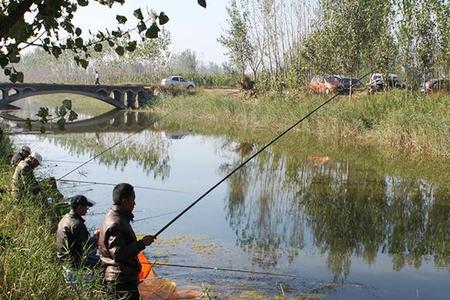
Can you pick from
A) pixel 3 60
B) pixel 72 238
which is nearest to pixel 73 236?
pixel 72 238

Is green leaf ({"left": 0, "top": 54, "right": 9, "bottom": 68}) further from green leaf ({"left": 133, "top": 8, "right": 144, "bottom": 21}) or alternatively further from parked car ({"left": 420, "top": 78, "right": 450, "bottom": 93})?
parked car ({"left": 420, "top": 78, "right": 450, "bottom": 93})

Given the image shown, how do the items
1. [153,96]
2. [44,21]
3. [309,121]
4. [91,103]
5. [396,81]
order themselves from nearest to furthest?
1. [44,21]
2. [309,121]
3. [396,81]
4. [153,96]
5. [91,103]

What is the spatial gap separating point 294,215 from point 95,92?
125 feet

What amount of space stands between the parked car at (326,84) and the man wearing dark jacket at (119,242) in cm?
2574

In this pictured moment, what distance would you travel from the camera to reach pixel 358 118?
2323 cm

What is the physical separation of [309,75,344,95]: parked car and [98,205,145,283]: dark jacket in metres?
25.8

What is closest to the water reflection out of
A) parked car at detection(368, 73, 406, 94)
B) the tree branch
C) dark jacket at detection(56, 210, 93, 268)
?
dark jacket at detection(56, 210, 93, 268)

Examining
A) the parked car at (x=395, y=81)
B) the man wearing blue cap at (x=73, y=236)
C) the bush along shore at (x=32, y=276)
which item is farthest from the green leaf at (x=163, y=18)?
the parked car at (x=395, y=81)

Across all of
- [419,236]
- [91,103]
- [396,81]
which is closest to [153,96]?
[91,103]

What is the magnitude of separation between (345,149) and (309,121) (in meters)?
4.49

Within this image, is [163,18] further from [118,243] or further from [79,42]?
[118,243]

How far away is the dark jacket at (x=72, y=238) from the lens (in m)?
5.74

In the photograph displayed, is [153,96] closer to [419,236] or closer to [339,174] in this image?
[339,174]

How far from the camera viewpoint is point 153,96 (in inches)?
1890
